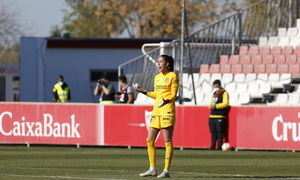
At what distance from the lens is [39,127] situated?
64.3ft

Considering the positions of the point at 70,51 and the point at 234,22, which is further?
the point at 70,51

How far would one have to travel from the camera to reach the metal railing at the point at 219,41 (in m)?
26.0

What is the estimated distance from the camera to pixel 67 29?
70.0 meters

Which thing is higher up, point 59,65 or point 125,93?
point 59,65

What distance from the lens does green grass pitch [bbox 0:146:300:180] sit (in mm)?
11398

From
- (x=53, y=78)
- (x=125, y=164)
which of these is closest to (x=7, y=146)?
(x=125, y=164)

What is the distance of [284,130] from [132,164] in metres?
5.77

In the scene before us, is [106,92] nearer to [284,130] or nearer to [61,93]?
[61,93]

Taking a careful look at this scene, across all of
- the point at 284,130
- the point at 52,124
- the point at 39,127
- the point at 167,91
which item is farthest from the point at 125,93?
the point at 167,91

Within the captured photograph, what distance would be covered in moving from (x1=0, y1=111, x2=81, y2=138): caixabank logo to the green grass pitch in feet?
2.24

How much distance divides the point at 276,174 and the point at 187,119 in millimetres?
7389

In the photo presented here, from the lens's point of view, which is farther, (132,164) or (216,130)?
(216,130)

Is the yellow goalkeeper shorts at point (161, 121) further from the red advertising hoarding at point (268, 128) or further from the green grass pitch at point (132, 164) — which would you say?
the red advertising hoarding at point (268, 128)

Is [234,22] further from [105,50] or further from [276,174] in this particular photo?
[276,174]
